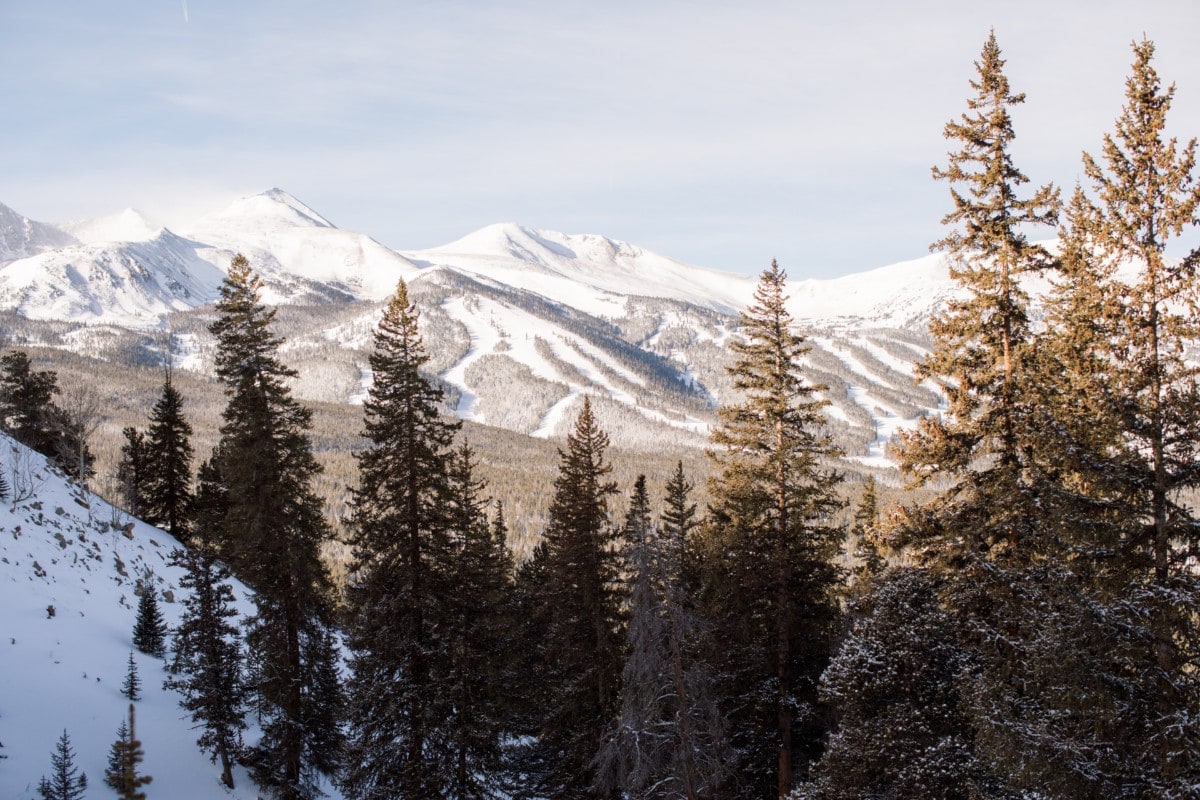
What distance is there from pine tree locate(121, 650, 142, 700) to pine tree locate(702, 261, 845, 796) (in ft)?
55.4

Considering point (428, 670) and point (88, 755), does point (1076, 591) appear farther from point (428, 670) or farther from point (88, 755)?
point (88, 755)

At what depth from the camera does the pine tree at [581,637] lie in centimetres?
2278

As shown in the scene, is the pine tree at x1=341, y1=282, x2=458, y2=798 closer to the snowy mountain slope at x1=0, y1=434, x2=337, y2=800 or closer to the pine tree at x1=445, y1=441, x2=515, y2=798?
the pine tree at x1=445, y1=441, x2=515, y2=798

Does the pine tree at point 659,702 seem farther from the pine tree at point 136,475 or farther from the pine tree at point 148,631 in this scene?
the pine tree at point 136,475

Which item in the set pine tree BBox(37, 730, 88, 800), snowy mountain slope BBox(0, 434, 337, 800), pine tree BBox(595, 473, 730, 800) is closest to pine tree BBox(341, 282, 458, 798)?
pine tree BBox(595, 473, 730, 800)

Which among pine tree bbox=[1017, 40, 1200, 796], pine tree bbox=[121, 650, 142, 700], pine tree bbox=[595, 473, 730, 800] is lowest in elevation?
pine tree bbox=[121, 650, 142, 700]

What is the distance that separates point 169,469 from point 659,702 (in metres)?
41.4

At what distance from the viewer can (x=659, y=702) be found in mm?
Result: 16078

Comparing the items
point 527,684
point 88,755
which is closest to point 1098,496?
point 88,755

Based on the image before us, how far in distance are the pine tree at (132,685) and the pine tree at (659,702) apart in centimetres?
1448

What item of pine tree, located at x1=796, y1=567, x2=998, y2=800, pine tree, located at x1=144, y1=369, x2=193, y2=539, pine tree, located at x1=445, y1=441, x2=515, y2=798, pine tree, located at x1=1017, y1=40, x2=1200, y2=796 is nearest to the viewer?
pine tree, located at x1=1017, y1=40, x2=1200, y2=796

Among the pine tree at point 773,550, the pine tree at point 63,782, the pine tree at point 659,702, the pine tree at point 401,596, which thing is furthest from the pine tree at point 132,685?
the pine tree at point 773,550

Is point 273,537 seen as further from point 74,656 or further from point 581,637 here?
point 581,637

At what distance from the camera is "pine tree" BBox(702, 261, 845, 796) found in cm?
2044
